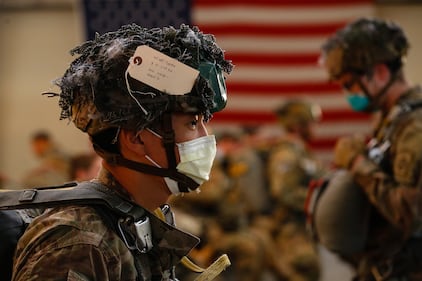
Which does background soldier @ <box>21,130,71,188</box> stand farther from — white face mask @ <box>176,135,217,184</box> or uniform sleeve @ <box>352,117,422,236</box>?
white face mask @ <box>176,135,217,184</box>

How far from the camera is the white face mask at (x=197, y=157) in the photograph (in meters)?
2.67

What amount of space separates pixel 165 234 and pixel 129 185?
16cm

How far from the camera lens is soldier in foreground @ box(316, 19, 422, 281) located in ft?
14.0

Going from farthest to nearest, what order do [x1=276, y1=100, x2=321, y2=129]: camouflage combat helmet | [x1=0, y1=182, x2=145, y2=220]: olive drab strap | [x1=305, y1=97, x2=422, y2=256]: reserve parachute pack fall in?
[x1=276, y1=100, x2=321, y2=129]: camouflage combat helmet < [x1=305, y1=97, x2=422, y2=256]: reserve parachute pack < [x1=0, y1=182, x2=145, y2=220]: olive drab strap

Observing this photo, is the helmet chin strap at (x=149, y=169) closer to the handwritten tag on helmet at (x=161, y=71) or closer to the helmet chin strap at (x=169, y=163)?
the helmet chin strap at (x=169, y=163)

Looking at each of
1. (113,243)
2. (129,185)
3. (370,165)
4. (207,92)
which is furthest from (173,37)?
(370,165)

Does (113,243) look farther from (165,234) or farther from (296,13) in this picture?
(296,13)

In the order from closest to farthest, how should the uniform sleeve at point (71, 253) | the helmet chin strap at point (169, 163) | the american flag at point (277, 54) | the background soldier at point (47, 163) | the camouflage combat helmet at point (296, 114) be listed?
the uniform sleeve at point (71, 253) < the helmet chin strap at point (169, 163) < the background soldier at point (47, 163) < the camouflage combat helmet at point (296, 114) < the american flag at point (277, 54)

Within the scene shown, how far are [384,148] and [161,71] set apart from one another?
2081mm

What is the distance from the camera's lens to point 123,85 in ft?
8.52

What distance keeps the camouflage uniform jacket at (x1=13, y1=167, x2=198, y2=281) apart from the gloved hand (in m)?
2.16

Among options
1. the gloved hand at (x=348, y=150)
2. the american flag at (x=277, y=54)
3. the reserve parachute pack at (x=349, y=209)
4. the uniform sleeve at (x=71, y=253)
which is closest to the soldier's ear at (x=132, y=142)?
the uniform sleeve at (x=71, y=253)

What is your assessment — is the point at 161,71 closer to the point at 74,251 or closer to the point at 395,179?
the point at 74,251

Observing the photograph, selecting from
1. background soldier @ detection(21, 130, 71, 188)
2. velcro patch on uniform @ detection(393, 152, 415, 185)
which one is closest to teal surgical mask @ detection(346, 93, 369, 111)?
velcro patch on uniform @ detection(393, 152, 415, 185)
